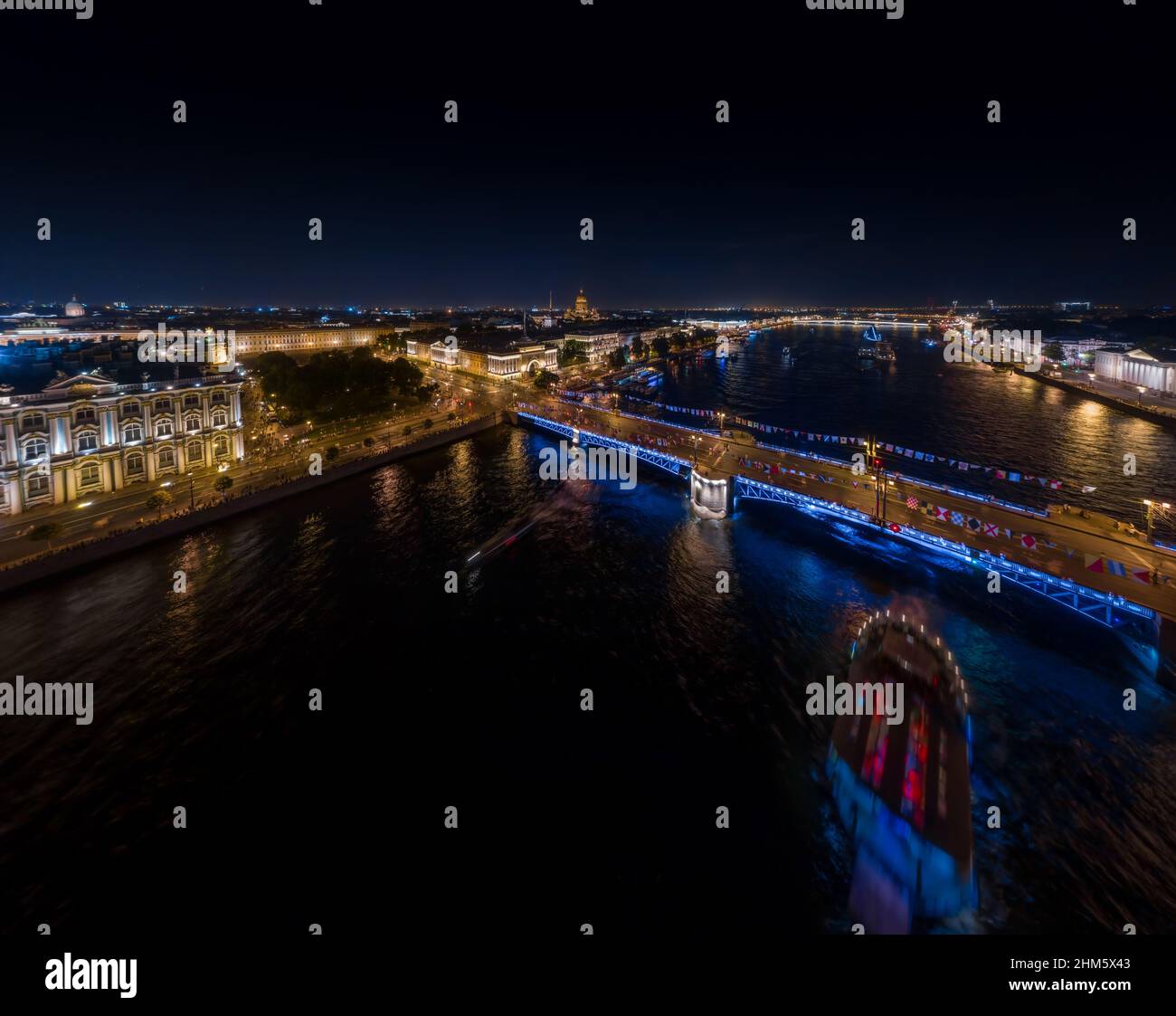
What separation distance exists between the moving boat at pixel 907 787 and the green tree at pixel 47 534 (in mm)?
37049

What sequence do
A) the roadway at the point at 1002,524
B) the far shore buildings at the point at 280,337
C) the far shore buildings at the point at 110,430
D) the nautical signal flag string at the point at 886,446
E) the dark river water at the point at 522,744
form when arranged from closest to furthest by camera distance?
the dark river water at the point at 522,744 < the roadway at the point at 1002,524 < the far shore buildings at the point at 110,430 < the nautical signal flag string at the point at 886,446 < the far shore buildings at the point at 280,337

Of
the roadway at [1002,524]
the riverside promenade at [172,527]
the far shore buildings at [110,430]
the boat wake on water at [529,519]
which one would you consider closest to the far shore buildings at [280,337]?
the far shore buildings at [110,430]

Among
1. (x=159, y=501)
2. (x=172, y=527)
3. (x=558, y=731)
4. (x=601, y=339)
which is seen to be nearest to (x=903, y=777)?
(x=558, y=731)

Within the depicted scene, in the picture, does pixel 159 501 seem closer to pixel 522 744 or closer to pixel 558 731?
pixel 522 744

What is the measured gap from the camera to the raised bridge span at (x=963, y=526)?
23656 mm

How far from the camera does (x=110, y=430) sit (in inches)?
1431

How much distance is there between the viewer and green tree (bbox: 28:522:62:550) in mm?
28491

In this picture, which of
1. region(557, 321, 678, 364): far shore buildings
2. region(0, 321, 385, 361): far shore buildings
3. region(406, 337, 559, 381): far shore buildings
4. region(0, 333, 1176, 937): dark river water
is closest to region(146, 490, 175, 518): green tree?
region(0, 333, 1176, 937): dark river water

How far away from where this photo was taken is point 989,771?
17219 mm

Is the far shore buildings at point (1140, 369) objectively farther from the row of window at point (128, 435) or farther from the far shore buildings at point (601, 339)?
the row of window at point (128, 435)

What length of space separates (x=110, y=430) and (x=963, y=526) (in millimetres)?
51069

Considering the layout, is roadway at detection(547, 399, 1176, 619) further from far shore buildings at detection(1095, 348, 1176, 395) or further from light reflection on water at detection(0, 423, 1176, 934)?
far shore buildings at detection(1095, 348, 1176, 395)

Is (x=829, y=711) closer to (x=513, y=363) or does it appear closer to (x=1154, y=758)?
(x=1154, y=758)
